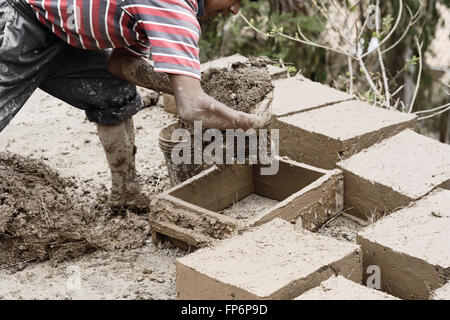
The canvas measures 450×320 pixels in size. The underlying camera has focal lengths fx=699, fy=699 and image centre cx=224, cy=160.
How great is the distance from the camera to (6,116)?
3.33 m

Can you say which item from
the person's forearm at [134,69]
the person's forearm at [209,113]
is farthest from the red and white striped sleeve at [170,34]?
the person's forearm at [134,69]

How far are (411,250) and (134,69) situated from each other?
1.67 meters

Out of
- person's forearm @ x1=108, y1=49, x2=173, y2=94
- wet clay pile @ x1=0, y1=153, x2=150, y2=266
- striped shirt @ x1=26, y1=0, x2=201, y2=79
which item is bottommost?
wet clay pile @ x1=0, y1=153, x2=150, y2=266

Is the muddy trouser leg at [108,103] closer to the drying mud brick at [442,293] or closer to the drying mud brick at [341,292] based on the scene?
the drying mud brick at [341,292]

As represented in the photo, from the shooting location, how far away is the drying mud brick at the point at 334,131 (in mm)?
4035

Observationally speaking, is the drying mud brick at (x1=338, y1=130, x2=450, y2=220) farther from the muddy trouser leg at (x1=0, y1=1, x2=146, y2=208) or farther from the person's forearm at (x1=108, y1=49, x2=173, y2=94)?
the muddy trouser leg at (x1=0, y1=1, x2=146, y2=208)

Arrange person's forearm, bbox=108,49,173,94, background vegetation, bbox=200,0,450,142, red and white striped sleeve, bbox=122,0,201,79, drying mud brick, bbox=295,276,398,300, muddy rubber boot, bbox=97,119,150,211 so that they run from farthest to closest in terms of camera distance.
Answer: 1. background vegetation, bbox=200,0,450,142
2. muddy rubber boot, bbox=97,119,150,211
3. person's forearm, bbox=108,49,173,94
4. red and white striped sleeve, bbox=122,0,201,79
5. drying mud brick, bbox=295,276,398,300

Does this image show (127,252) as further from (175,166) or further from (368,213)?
(368,213)

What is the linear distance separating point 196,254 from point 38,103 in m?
3.15

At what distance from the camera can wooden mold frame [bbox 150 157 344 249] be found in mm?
3410

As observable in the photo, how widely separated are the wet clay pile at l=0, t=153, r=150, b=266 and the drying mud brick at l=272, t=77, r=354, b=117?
47.6 inches

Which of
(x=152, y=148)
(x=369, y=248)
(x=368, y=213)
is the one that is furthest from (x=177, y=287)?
(x=152, y=148)

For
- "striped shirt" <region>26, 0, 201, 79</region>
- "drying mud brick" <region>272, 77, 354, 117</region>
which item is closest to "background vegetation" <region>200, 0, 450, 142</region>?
"drying mud brick" <region>272, 77, 354, 117</region>

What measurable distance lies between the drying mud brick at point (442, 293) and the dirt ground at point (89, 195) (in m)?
1.00
